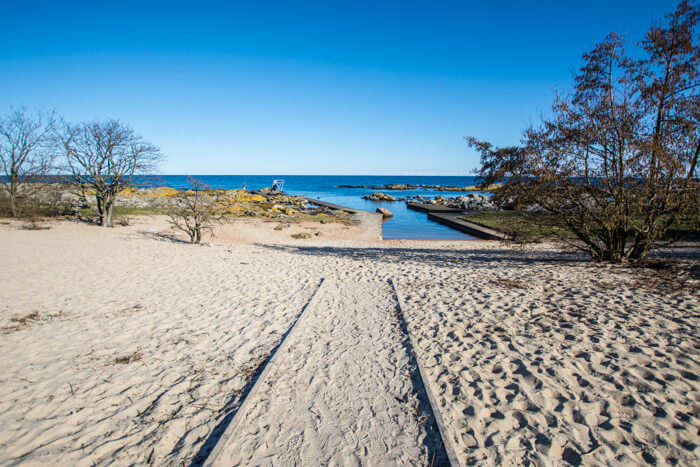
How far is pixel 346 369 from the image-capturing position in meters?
4.32

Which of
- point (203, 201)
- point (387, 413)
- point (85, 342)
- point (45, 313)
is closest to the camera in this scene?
point (387, 413)

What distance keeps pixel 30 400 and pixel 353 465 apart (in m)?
3.67

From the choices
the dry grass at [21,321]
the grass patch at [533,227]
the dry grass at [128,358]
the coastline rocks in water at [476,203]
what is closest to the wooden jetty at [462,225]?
the coastline rocks in water at [476,203]

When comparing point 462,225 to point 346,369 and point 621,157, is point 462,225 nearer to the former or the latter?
point 621,157

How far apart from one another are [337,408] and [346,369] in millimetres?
792

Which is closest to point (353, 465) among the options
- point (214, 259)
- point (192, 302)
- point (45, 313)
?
point (192, 302)

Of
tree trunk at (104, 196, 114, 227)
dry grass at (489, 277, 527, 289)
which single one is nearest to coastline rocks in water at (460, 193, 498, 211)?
dry grass at (489, 277, 527, 289)

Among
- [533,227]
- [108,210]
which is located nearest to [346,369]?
[533,227]

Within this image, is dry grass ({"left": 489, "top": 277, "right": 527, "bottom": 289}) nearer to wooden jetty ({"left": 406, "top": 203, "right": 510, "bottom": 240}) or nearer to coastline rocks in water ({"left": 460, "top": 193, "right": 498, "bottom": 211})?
wooden jetty ({"left": 406, "top": 203, "right": 510, "bottom": 240})

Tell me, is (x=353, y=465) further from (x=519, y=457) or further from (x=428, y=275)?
(x=428, y=275)

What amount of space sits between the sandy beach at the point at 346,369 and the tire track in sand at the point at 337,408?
0.02 metres

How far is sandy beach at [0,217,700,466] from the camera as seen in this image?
2.94 m

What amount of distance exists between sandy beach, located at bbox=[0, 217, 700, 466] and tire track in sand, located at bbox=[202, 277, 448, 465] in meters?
0.02

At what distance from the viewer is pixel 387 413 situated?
11.3ft
